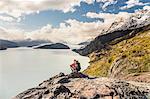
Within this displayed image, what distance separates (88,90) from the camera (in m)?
33.1

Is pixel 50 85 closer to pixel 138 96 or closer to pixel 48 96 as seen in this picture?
pixel 48 96

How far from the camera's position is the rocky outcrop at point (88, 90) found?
107 feet

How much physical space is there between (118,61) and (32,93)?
58990 millimetres

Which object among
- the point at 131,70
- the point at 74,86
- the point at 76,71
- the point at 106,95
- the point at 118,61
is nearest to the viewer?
the point at 106,95

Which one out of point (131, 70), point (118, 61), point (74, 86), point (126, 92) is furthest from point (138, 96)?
point (118, 61)

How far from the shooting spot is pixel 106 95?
32.3 metres

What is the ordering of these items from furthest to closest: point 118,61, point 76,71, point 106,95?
point 118,61
point 76,71
point 106,95

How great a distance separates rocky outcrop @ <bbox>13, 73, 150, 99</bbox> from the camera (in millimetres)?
32531

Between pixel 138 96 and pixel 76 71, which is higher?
pixel 76 71

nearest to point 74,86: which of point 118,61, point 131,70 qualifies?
point 131,70

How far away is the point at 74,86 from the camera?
34.6 metres

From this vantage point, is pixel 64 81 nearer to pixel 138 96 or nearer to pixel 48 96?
pixel 48 96

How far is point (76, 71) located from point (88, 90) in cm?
620

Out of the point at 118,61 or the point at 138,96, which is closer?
the point at 138,96
